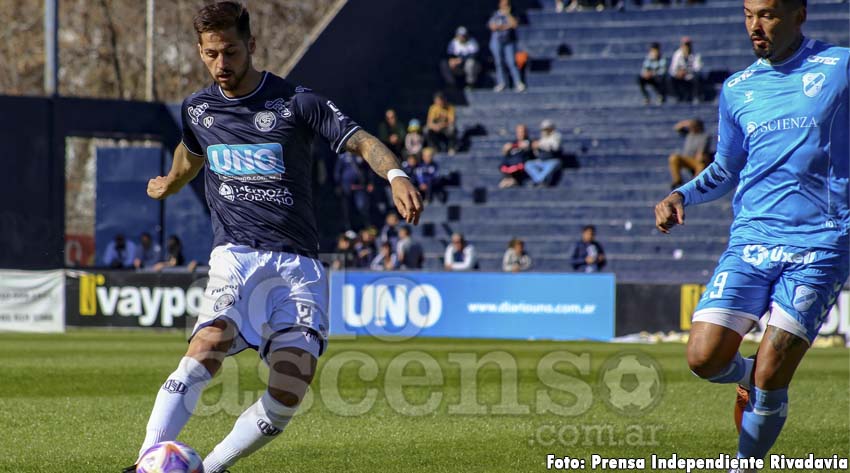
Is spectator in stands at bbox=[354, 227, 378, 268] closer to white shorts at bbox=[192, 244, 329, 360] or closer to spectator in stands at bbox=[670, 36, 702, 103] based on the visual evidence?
spectator in stands at bbox=[670, 36, 702, 103]

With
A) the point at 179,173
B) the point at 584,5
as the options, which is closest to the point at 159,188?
the point at 179,173

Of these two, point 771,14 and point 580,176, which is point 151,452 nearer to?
point 771,14

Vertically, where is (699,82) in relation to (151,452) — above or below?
above

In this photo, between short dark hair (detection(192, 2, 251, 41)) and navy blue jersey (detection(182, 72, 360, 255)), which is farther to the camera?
navy blue jersey (detection(182, 72, 360, 255))

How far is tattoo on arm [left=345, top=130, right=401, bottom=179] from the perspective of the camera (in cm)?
609

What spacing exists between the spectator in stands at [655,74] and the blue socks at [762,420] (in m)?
21.1

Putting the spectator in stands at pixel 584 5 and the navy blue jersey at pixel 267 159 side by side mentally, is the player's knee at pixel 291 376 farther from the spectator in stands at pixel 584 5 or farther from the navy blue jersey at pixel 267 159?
the spectator in stands at pixel 584 5

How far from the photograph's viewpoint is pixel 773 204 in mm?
6551

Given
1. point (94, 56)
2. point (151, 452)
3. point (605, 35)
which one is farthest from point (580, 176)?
point (151, 452)

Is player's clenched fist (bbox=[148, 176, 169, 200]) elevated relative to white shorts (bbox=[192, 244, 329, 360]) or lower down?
elevated

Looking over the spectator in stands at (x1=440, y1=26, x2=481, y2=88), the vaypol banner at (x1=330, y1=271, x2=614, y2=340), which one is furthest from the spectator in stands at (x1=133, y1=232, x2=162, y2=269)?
the spectator in stands at (x1=440, y1=26, x2=481, y2=88)

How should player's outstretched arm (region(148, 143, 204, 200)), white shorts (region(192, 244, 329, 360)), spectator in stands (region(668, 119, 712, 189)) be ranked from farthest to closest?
spectator in stands (region(668, 119, 712, 189)), player's outstretched arm (region(148, 143, 204, 200)), white shorts (region(192, 244, 329, 360))

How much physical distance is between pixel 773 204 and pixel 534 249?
20.3 metres

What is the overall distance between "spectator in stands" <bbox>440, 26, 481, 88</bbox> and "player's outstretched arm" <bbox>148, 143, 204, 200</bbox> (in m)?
23.0
